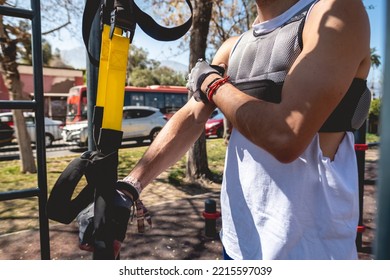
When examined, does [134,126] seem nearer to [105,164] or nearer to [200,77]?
[200,77]

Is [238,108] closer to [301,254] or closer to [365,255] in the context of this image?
[301,254]

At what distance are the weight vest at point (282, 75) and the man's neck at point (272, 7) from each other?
81 mm

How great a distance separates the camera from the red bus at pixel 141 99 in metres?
15.3

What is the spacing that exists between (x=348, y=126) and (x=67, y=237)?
361cm

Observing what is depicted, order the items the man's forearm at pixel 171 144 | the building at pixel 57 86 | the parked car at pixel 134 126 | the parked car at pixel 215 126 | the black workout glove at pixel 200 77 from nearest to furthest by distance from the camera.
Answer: the black workout glove at pixel 200 77 < the man's forearm at pixel 171 144 < the parked car at pixel 134 126 < the parked car at pixel 215 126 < the building at pixel 57 86

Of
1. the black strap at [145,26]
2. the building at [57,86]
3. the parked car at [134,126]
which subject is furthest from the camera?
the building at [57,86]

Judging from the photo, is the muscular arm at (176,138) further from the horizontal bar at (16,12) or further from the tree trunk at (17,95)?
the tree trunk at (17,95)

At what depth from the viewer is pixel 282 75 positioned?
119 cm

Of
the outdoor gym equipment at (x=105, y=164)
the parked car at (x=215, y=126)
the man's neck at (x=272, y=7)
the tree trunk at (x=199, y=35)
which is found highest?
the tree trunk at (x=199, y=35)

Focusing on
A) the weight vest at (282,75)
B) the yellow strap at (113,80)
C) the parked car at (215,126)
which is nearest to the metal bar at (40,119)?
the yellow strap at (113,80)

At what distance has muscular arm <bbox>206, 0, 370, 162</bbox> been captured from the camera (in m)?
1.00

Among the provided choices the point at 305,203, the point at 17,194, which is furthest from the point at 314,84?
the point at 17,194
